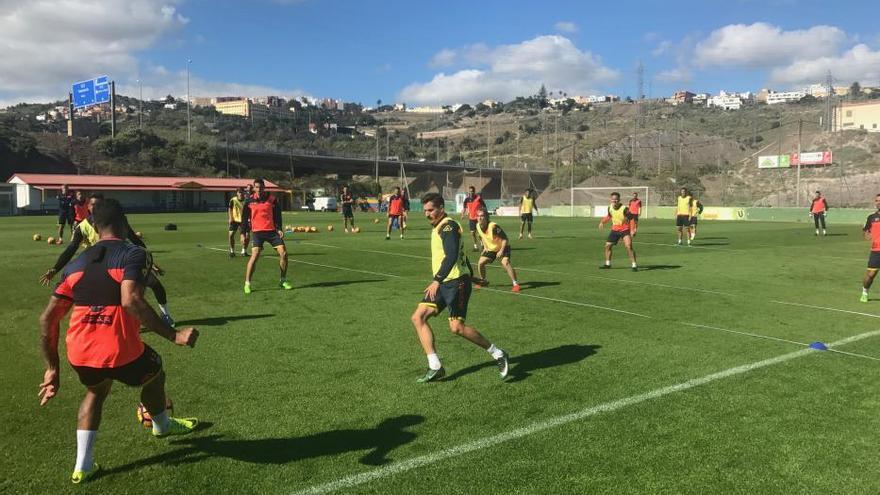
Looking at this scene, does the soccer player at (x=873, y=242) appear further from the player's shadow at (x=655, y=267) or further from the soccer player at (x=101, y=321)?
the soccer player at (x=101, y=321)

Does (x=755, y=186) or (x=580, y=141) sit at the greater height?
(x=580, y=141)

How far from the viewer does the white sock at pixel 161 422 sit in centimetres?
483

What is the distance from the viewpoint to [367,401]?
19.4 feet

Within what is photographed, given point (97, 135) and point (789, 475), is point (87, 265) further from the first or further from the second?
point (97, 135)

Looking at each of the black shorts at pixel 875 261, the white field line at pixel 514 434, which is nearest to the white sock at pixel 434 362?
the white field line at pixel 514 434

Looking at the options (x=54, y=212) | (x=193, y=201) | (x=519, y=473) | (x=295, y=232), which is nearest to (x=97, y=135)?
(x=193, y=201)

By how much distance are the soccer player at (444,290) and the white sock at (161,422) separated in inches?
99.7

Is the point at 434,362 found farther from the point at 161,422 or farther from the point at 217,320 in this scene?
the point at 217,320

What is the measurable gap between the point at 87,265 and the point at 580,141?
492ft

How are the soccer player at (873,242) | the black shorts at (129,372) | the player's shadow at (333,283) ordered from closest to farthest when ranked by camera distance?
the black shorts at (129,372)
the soccer player at (873,242)
the player's shadow at (333,283)

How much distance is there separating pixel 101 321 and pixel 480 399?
3385mm

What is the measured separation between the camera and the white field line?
4270 mm

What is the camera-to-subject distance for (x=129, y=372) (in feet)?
14.0

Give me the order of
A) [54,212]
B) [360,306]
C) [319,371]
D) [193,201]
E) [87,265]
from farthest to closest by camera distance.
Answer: [193,201] < [54,212] < [360,306] < [319,371] < [87,265]
